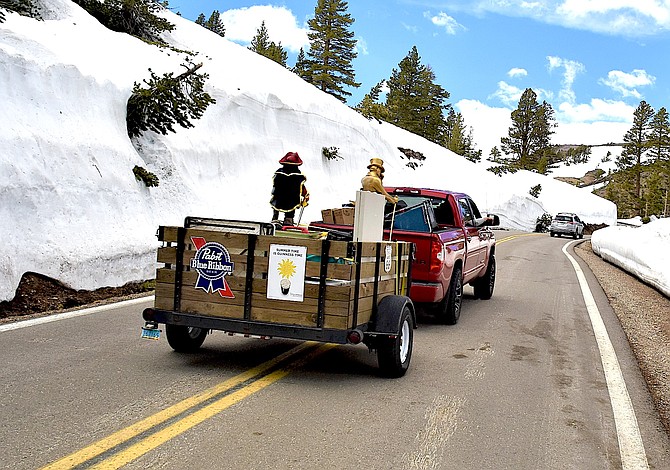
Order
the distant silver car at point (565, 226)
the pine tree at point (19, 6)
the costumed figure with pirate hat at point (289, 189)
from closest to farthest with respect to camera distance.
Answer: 1. the costumed figure with pirate hat at point (289, 189)
2. the pine tree at point (19, 6)
3. the distant silver car at point (565, 226)

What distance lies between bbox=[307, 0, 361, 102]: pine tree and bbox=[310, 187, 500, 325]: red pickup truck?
5108cm

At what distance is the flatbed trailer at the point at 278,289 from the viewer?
559 cm

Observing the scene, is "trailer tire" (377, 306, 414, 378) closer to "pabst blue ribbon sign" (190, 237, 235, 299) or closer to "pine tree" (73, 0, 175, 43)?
"pabst blue ribbon sign" (190, 237, 235, 299)

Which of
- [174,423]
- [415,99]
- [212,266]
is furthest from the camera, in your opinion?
[415,99]

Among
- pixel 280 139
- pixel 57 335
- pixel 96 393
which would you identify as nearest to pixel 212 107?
pixel 280 139

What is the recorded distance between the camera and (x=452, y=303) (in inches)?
358

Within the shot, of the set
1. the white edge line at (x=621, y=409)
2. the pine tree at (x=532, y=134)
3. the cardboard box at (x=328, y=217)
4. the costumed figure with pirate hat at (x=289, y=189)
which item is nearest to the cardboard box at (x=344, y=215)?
the cardboard box at (x=328, y=217)

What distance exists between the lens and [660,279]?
13.3 m

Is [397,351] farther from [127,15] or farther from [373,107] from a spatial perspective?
[373,107]

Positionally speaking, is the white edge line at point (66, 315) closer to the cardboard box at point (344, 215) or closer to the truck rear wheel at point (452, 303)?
the cardboard box at point (344, 215)

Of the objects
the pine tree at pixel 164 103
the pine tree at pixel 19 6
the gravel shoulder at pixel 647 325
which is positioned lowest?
the gravel shoulder at pixel 647 325

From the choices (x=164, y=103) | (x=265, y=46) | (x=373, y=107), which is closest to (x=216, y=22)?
(x=265, y=46)

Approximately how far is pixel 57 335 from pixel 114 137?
28.5 ft

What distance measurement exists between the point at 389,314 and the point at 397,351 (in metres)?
0.35
